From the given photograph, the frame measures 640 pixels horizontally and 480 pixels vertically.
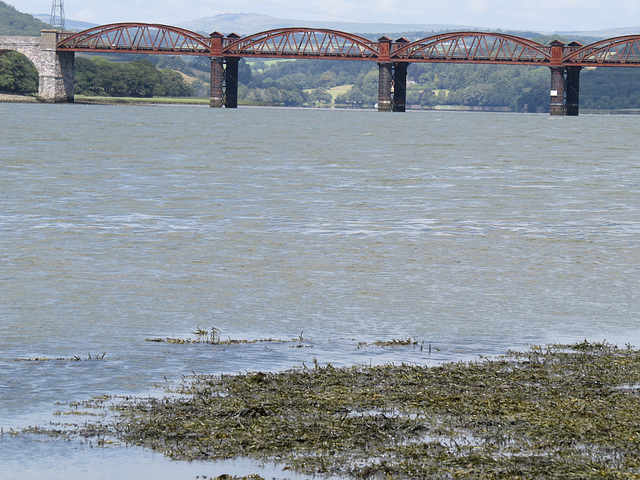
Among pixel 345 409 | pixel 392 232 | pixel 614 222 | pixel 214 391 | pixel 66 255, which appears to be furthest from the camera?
pixel 614 222

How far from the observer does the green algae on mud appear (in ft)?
28.0

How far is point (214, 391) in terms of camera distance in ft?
35.3

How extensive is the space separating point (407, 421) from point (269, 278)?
10059mm

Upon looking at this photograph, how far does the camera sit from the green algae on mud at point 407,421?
8.53 meters

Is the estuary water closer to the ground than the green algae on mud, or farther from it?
closer to the ground

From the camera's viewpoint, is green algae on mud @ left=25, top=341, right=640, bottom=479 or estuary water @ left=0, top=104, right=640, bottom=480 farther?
estuary water @ left=0, top=104, right=640, bottom=480

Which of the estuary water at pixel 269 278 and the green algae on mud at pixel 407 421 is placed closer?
the green algae on mud at pixel 407 421

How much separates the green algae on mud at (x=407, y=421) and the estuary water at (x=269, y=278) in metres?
0.48

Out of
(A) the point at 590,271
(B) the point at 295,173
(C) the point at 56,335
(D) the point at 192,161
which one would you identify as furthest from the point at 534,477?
(D) the point at 192,161

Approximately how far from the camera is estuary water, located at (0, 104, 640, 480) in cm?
1175

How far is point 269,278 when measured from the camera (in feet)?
63.8

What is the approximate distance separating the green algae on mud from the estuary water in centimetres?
48

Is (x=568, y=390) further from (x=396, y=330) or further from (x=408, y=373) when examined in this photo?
(x=396, y=330)

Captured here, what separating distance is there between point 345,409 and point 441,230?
18.3 metres
